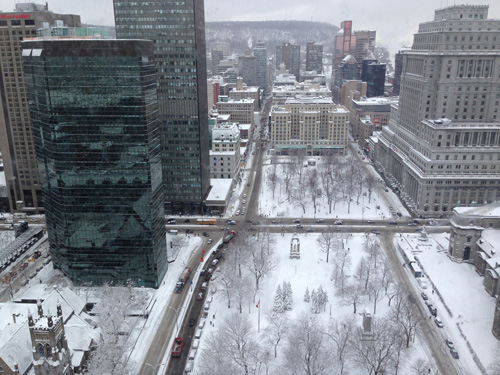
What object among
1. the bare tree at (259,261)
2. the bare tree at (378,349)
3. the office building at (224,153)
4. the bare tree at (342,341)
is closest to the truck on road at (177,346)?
the bare tree at (259,261)

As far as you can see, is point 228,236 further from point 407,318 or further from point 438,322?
point 438,322

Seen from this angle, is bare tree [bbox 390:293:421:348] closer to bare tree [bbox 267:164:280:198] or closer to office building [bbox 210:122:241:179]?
bare tree [bbox 267:164:280:198]

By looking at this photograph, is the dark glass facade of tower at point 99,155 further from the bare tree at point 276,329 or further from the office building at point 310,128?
the office building at point 310,128

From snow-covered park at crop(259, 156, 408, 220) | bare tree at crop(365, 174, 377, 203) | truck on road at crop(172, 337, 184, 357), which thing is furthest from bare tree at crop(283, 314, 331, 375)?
bare tree at crop(365, 174, 377, 203)

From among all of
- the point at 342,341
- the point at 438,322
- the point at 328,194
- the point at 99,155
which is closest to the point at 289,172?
the point at 328,194

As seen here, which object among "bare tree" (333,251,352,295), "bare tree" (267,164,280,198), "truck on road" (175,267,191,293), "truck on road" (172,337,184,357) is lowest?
"truck on road" (172,337,184,357)
